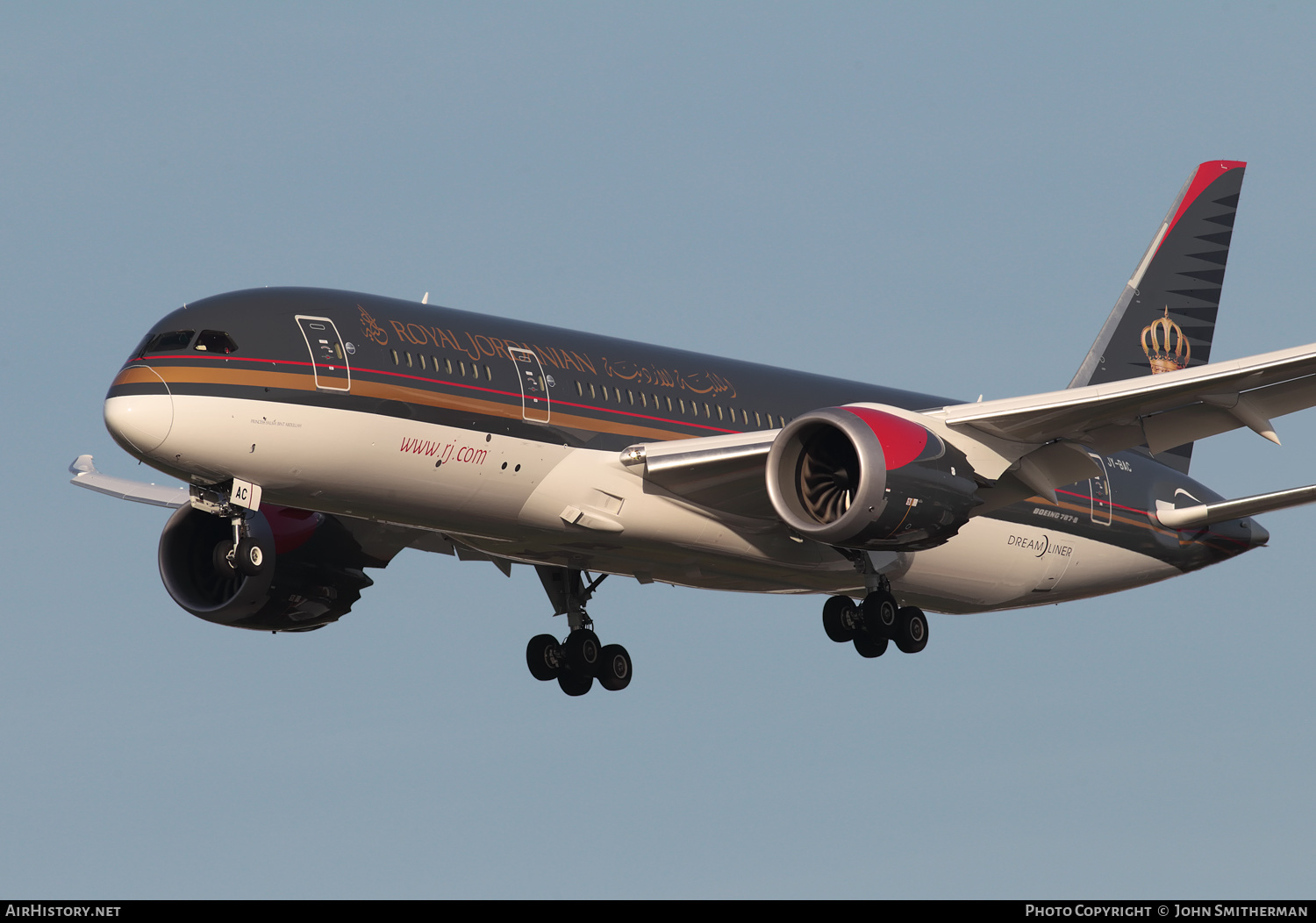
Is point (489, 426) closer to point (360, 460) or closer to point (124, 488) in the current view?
point (360, 460)

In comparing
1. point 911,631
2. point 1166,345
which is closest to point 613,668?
point 911,631

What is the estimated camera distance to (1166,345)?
43781 mm

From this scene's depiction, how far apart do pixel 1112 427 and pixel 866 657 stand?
6.48 metres

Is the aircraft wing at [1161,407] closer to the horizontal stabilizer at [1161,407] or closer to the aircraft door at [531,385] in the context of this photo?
the horizontal stabilizer at [1161,407]

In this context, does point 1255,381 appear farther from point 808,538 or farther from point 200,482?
point 200,482

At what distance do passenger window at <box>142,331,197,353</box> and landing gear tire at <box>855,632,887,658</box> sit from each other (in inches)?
535

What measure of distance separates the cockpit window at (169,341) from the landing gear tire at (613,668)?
11562mm

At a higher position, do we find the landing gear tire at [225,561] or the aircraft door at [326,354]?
the aircraft door at [326,354]

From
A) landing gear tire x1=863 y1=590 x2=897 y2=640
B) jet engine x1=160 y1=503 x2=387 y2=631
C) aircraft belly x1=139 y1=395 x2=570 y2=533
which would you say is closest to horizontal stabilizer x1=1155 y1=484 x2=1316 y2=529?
landing gear tire x1=863 y1=590 x2=897 y2=640

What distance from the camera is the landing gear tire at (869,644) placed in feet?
110

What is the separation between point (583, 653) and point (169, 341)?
11.3 metres

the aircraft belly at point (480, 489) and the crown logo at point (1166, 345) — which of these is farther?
the crown logo at point (1166, 345)

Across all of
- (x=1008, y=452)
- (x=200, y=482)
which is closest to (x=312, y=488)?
(x=200, y=482)

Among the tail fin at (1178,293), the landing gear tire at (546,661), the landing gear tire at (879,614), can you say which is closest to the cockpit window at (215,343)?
the landing gear tire at (546,661)
